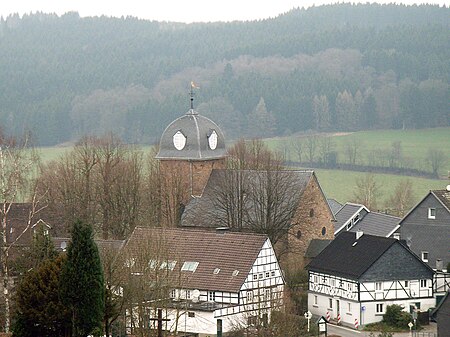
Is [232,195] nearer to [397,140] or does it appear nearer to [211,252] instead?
[211,252]

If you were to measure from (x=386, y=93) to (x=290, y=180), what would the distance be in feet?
357

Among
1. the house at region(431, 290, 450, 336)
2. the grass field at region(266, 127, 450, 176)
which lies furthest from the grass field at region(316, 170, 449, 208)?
the house at region(431, 290, 450, 336)

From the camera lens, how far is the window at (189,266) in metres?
51.7

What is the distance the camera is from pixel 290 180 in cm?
6506

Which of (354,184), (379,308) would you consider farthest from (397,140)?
(379,308)

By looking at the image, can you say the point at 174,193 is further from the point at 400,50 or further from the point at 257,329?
the point at 400,50

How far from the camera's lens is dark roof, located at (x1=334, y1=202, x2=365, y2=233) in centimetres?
7206

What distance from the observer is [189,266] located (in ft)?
170

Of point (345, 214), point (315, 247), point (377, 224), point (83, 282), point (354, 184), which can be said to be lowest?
point (83, 282)

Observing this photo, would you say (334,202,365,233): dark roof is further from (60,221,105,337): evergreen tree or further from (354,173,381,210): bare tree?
(60,221,105,337): evergreen tree

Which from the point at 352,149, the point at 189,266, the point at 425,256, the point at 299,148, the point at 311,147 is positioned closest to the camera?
the point at 189,266

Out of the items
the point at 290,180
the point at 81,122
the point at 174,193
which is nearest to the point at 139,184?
the point at 174,193

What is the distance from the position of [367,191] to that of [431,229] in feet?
136

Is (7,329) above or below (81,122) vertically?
below
